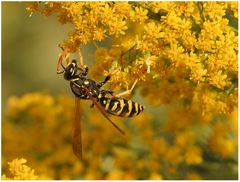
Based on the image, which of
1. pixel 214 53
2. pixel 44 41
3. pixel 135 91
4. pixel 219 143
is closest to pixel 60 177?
pixel 135 91

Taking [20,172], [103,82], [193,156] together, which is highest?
[103,82]

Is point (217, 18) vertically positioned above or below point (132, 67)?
above

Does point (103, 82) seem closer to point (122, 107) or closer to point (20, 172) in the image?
point (122, 107)

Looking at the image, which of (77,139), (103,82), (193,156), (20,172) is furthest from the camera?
(193,156)

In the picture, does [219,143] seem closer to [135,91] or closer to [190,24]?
[135,91]

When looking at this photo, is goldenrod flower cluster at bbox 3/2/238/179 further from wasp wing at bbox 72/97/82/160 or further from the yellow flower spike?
wasp wing at bbox 72/97/82/160

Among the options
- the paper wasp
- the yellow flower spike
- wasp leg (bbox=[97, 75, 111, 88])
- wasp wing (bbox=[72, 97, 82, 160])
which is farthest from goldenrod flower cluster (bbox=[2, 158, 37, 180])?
the yellow flower spike

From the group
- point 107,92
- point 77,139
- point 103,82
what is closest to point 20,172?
point 77,139
